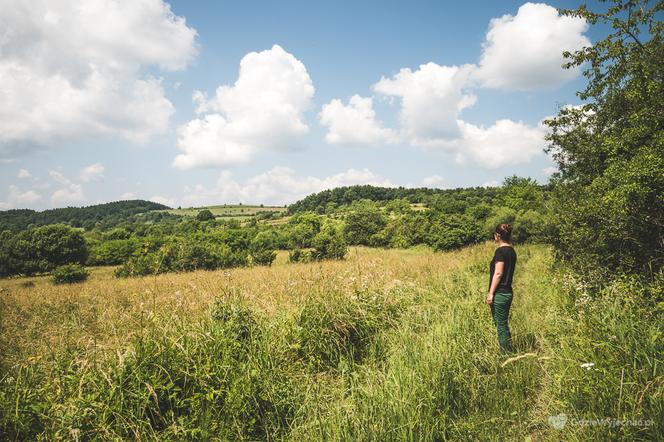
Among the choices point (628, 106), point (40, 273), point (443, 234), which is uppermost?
point (628, 106)

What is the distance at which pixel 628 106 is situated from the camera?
9.92 m

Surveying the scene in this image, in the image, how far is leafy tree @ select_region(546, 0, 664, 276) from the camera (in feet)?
22.1

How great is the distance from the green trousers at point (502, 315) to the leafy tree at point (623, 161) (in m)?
4.13

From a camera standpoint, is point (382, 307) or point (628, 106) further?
point (628, 106)

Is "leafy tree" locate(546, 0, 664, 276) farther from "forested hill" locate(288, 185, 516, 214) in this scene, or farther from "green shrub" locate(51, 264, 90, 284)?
"forested hill" locate(288, 185, 516, 214)

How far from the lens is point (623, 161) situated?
23.8ft

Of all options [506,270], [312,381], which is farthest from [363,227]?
[312,381]

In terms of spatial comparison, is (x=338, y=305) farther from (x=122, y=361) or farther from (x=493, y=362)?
(x=122, y=361)

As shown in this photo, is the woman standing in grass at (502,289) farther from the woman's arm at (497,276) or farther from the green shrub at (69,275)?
the green shrub at (69,275)

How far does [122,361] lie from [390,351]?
3.34 m

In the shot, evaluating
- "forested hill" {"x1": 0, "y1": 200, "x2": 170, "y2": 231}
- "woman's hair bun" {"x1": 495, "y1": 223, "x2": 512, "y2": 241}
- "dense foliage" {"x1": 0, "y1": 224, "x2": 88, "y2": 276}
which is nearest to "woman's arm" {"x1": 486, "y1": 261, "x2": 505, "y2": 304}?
"woman's hair bun" {"x1": 495, "y1": 223, "x2": 512, "y2": 241}

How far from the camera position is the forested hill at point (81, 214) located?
4599 inches

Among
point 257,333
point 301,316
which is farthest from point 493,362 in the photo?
point 257,333

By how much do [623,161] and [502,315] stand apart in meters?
5.88
